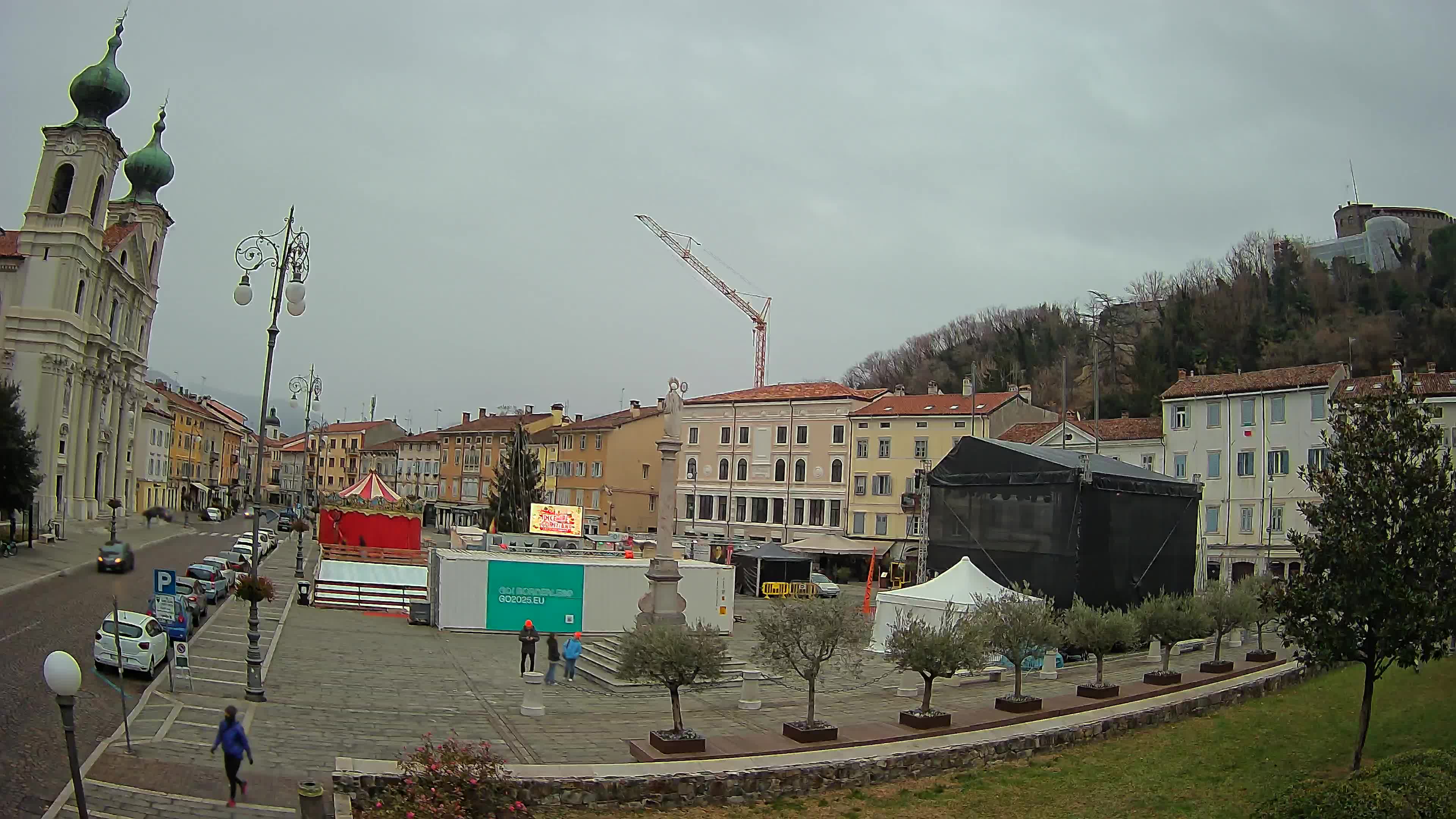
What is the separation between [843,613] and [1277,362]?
6793cm

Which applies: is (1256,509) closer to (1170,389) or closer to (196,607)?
(1170,389)

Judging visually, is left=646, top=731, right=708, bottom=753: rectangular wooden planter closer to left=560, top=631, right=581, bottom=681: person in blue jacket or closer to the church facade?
left=560, top=631, right=581, bottom=681: person in blue jacket

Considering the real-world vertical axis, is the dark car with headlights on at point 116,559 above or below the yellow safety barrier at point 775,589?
above

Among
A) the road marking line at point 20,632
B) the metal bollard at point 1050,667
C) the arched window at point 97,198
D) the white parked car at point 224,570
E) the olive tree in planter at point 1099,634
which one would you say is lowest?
the metal bollard at point 1050,667

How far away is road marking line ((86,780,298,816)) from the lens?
12688mm

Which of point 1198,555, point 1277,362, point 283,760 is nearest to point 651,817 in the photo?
point 283,760

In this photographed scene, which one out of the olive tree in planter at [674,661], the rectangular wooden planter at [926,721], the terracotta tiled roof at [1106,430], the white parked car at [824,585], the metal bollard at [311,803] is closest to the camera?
the metal bollard at [311,803]

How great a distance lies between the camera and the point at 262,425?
20891 millimetres

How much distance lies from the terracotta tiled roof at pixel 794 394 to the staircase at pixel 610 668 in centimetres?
3756

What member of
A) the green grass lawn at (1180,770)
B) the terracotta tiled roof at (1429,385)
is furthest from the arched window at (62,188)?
the terracotta tiled roof at (1429,385)

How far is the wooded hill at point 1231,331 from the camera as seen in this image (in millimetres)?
72438

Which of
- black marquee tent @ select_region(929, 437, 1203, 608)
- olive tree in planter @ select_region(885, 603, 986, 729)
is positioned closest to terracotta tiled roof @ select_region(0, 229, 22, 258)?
black marquee tent @ select_region(929, 437, 1203, 608)

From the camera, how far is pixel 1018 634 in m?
20.7

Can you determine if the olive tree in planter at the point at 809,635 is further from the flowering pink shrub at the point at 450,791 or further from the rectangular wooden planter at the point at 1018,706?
the flowering pink shrub at the point at 450,791
